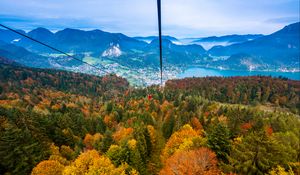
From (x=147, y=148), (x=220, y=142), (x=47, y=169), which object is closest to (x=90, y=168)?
(x=47, y=169)

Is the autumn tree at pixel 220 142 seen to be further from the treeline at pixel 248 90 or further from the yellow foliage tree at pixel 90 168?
the treeline at pixel 248 90

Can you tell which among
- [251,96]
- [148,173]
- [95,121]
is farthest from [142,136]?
[251,96]

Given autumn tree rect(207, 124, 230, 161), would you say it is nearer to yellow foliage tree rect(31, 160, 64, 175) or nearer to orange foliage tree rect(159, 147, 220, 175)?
orange foliage tree rect(159, 147, 220, 175)

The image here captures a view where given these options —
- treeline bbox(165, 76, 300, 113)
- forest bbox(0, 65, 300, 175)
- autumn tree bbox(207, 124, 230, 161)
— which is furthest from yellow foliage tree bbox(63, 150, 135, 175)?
treeline bbox(165, 76, 300, 113)

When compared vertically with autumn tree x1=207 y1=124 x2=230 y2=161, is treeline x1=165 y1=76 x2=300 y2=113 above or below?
below

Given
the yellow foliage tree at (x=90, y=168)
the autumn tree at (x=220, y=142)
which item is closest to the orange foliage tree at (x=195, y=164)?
the autumn tree at (x=220, y=142)

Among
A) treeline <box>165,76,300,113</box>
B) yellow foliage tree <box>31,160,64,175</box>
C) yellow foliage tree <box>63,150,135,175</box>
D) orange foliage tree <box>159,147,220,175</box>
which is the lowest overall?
treeline <box>165,76,300,113</box>

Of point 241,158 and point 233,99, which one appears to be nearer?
point 241,158

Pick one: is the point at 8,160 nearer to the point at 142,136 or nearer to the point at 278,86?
the point at 142,136
